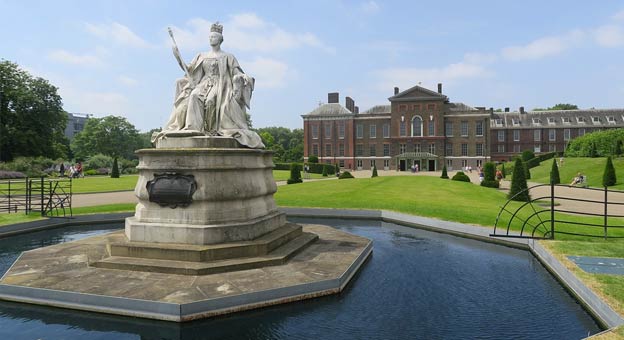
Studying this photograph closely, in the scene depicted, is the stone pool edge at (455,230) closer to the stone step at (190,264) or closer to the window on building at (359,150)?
the stone step at (190,264)

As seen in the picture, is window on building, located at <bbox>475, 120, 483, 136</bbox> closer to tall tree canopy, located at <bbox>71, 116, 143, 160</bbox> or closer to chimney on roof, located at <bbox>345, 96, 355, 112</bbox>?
chimney on roof, located at <bbox>345, 96, 355, 112</bbox>

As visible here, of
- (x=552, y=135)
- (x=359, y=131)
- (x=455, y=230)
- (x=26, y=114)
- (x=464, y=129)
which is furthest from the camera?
(x=552, y=135)

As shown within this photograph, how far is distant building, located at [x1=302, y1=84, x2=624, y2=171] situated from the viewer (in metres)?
66.5

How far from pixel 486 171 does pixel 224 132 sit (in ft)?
91.7

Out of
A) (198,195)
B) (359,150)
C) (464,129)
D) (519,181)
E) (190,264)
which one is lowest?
(190,264)

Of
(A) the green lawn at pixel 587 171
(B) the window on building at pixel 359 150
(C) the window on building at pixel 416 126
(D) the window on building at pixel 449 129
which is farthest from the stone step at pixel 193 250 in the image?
(D) the window on building at pixel 449 129

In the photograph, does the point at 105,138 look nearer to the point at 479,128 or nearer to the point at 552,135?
the point at 479,128

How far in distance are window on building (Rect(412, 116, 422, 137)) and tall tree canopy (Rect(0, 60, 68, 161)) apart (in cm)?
5418

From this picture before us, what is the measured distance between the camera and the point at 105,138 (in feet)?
240

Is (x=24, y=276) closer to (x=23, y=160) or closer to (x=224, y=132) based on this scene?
(x=224, y=132)

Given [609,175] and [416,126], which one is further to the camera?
[416,126]

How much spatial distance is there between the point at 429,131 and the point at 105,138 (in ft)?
196

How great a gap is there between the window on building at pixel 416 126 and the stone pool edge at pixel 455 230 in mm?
55117

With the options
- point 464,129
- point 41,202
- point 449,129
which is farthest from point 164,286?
point 464,129
